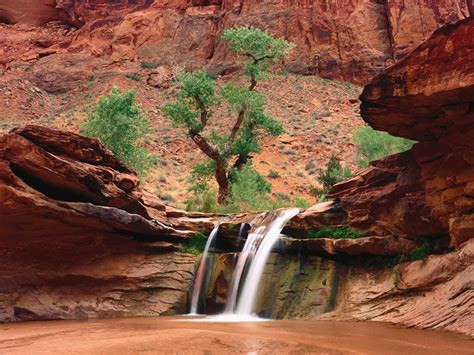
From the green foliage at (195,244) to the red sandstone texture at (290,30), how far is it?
3870 cm

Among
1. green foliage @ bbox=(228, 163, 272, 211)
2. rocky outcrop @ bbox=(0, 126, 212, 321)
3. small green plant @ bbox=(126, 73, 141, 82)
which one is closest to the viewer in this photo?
rocky outcrop @ bbox=(0, 126, 212, 321)

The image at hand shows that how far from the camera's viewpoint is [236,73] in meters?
50.5

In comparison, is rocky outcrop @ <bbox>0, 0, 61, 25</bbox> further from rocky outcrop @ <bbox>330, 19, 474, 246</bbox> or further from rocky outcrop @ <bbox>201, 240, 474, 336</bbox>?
rocky outcrop @ <bbox>330, 19, 474, 246</bbox>

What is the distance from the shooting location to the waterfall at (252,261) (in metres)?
12.9

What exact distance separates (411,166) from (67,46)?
5433 centimetres

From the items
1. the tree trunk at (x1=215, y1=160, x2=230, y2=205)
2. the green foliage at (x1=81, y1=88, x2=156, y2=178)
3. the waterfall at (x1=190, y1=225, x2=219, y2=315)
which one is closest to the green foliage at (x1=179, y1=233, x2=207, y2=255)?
the waterfall at (x1=190, y1=225, x2=219, y2=315)

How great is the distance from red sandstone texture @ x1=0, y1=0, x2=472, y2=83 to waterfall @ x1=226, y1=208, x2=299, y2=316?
38.8 m

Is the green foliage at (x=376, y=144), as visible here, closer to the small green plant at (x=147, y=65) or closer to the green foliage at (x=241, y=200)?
the green foliage at (x=241, y=200)

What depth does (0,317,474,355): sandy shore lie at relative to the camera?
6.26 m

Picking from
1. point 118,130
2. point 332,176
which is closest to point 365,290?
point 118,130

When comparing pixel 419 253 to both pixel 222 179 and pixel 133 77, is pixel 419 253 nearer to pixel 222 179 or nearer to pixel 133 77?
pixel 222 179

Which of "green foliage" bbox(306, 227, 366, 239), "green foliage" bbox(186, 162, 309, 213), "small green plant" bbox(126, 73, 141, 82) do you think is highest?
"small green plant" bbox(126, 73, 141, 82)

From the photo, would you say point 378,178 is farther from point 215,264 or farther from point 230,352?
point 230,352

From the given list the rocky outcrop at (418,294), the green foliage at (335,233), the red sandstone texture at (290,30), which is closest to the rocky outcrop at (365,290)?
the rocky outcrop at (418,294)
